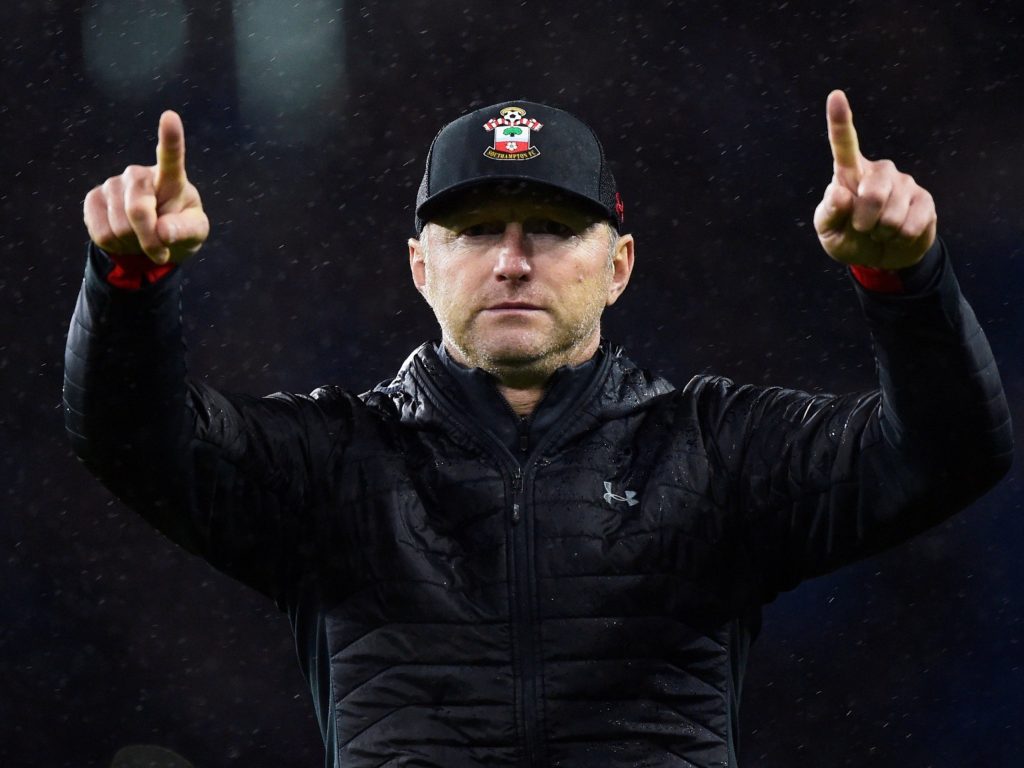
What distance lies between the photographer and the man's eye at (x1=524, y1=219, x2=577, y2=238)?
2.45 m

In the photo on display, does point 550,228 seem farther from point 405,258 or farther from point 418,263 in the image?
point 405,258

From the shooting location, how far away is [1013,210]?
3990 millimetres

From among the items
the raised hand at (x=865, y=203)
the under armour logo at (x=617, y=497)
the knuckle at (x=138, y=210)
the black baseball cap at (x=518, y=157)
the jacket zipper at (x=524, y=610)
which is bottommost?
the jacket zipper at (x=524, y=610)

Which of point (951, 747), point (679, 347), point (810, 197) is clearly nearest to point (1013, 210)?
point (810, 197)

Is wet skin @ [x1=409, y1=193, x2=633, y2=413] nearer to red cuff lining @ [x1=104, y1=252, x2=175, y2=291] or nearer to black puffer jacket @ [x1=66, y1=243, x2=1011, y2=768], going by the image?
black puffer jacket @ [x1=66, y1=243, x2=1011, y2=768]

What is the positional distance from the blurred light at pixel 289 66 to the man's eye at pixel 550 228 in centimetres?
174

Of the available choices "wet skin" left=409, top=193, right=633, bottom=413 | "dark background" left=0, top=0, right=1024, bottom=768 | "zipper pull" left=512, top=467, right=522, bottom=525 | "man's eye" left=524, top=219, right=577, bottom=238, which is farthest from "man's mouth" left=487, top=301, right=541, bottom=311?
"dark background" left=0, top=0, right=1024, bottom=768

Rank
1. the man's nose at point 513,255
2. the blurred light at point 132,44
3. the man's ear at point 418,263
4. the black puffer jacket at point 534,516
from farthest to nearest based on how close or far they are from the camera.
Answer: the blurred light at point 132,44, the man's ear at point 418,263, the man's nose at point 513,255, the black puffer jacket at point 534,516

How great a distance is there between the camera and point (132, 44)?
158 inches

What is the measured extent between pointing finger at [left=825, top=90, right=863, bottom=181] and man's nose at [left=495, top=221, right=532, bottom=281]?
1.95 feet

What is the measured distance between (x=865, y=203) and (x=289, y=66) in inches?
98.3

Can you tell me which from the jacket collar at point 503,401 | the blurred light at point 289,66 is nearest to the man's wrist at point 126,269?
the jacket collar at point 503,401

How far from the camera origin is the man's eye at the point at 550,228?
2.45 meters

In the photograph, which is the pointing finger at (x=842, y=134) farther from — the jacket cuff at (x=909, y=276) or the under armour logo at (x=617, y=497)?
the under armour logo at (x=617, y=497)
